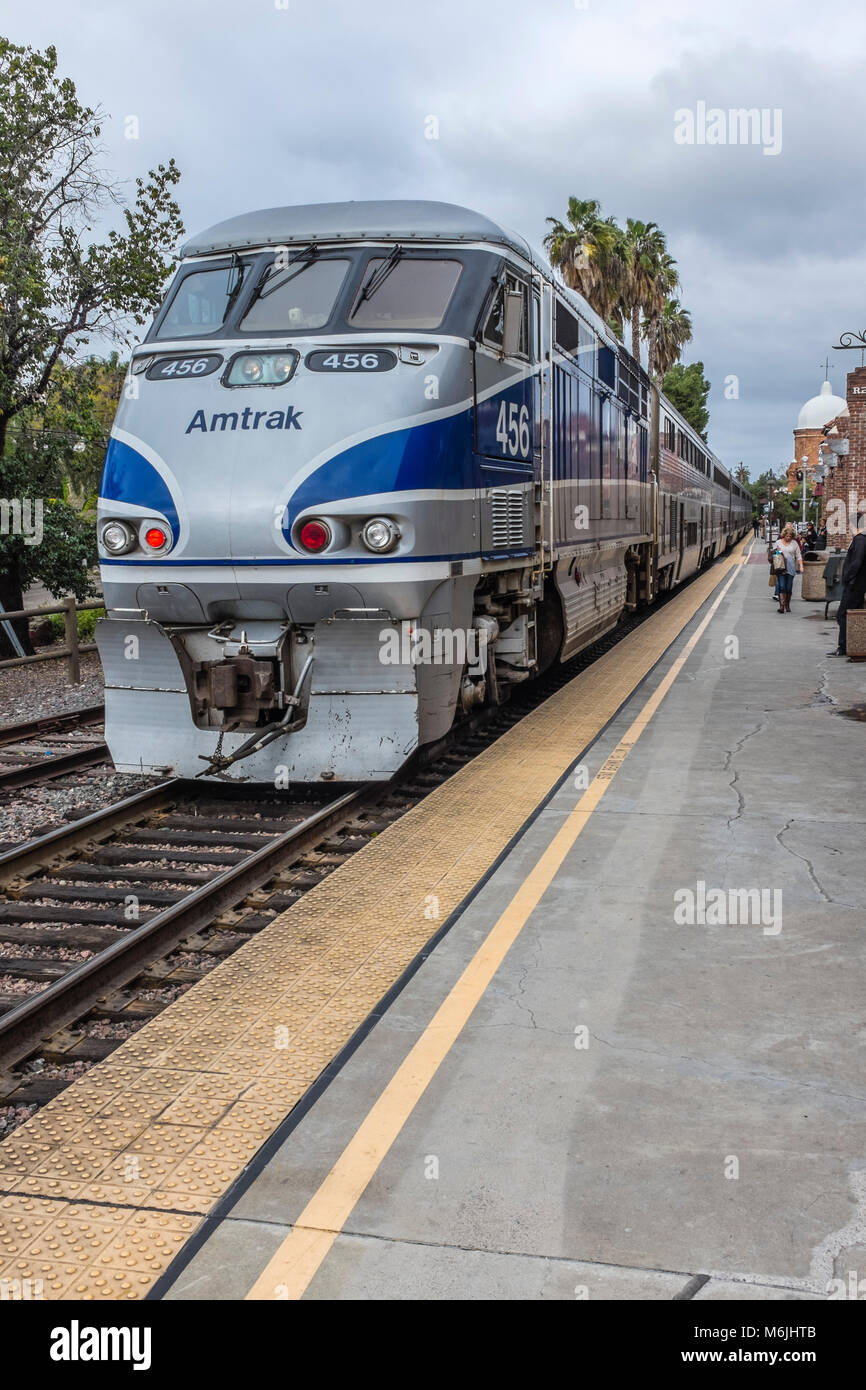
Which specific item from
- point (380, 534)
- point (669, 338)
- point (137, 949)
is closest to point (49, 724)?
point (380, 534)

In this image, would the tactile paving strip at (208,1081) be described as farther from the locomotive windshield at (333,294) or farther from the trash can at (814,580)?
the trash can at (814,580)

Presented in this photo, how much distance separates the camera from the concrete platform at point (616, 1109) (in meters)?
2.89

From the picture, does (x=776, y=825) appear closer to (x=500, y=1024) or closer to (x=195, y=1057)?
(x=500, y=1024)

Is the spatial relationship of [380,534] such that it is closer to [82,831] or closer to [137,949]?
[82,831]

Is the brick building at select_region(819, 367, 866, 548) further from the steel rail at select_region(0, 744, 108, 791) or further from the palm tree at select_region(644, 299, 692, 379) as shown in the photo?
the palm tree at select_region(644, 299, 692, 379)

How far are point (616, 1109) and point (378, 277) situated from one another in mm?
5900

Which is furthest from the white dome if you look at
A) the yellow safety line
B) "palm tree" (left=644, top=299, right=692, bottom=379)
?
the yellow safety line

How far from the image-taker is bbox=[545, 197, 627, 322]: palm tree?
40.9 m

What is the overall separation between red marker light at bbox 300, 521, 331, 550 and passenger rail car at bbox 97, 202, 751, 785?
0.01m

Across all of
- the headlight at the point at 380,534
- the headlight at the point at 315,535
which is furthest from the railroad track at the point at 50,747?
the headlight at the point at 380,534

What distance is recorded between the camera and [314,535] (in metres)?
6.86

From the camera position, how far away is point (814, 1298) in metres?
2.77

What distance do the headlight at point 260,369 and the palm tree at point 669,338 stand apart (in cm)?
5049
